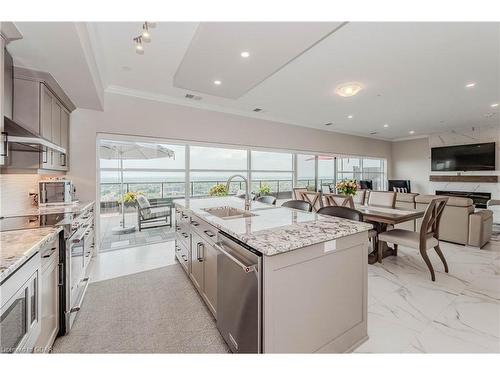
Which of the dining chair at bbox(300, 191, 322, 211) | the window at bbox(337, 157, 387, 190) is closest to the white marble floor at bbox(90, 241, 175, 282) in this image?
the dining chair at bbox(300, 191, 322, 211)

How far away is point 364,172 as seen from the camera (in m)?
8.82

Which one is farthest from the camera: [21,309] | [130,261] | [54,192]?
[130,261]

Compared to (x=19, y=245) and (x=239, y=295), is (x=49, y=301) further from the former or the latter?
(x=239, y=295)

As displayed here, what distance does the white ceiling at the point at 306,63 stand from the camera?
7.27ft

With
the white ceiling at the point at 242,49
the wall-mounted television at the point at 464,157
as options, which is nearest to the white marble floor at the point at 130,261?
the white ceiling at the point at 242,49

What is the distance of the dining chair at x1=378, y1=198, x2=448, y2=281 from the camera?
109 inches

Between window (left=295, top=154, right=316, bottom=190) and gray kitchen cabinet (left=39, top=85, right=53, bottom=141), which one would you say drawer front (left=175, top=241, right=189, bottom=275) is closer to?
gray kitchen cabinet (left=39, top=85, right=53, bottom=141)

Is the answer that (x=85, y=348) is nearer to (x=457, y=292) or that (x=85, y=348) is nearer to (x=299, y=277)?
(x=299, y=277)

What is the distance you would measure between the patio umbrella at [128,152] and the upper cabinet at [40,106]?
3.58 ft

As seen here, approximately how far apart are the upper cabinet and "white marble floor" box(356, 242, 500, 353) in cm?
375

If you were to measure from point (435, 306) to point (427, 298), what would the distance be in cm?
15

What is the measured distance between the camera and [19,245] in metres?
1.27

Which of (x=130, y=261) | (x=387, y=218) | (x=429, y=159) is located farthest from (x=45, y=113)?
(x=429, y=159)

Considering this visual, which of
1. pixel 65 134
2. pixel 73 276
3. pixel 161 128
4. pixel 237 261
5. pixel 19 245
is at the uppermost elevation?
pixel 161 128
